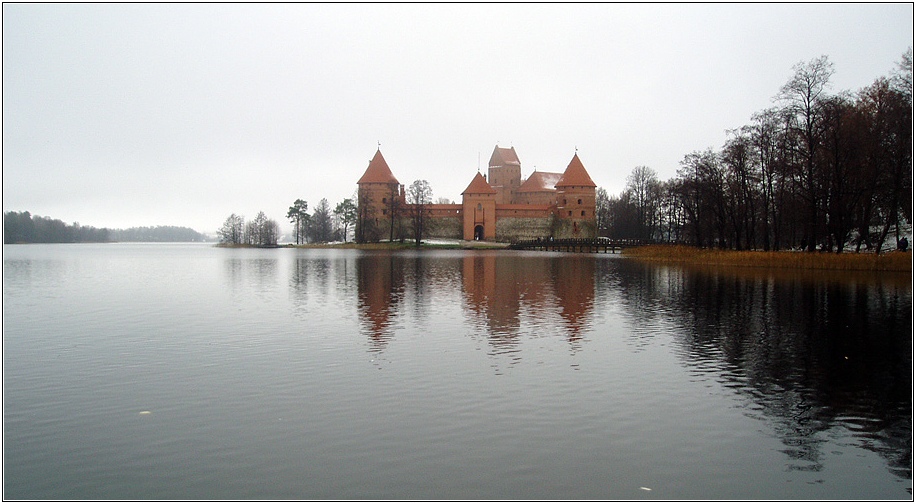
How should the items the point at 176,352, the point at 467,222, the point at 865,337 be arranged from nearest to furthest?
the point at 176,352 → the point at 865,337 → the point at 467,222

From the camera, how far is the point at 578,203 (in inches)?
3713

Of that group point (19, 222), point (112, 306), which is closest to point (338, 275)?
point (112, 306)

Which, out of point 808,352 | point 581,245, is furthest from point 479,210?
point 808,352

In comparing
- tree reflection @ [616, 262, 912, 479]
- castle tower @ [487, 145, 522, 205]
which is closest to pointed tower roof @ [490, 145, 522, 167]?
castle tower @ [487, 145, 522, 205]

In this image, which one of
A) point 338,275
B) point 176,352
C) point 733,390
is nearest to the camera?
point 733,390

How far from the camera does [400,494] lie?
552cm

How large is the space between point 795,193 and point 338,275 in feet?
81.7

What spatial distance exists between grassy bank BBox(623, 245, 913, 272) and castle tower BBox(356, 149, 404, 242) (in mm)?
48433

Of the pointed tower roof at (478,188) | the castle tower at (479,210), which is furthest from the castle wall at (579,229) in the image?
the pointed tower roof at (478,188)

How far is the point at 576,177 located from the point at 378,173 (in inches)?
1024

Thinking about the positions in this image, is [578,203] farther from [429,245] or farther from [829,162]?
[829,162]

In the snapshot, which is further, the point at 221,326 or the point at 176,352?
the point at 221,326

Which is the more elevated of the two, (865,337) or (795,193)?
(795,193)

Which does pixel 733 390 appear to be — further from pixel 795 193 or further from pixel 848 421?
pixel 795 193
